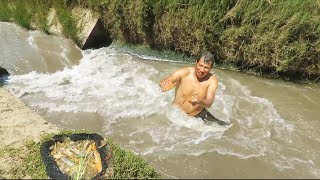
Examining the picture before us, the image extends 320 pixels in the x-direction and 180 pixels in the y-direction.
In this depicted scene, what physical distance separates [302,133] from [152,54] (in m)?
3.80

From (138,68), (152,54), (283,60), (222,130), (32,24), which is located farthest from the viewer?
(32,24)

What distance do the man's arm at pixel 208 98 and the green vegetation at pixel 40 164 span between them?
1324 mm

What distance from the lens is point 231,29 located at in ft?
25.4

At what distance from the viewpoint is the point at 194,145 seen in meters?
5.56

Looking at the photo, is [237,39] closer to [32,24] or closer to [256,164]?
[256,164]

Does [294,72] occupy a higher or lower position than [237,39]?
lower

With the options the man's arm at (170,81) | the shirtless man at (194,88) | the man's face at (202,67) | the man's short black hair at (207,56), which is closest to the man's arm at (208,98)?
the shirtless man at (194,88)

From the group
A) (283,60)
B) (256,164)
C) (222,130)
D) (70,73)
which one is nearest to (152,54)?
(70,73)

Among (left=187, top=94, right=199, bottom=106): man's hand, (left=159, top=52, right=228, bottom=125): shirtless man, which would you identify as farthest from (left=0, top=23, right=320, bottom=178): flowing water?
(left=187, top=94, right=199, bottom=106): man's hand

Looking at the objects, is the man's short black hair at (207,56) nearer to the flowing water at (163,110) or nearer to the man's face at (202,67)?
the man's face at (202,67)

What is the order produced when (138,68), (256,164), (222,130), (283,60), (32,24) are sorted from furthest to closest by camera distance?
(32,24) → (138,68) → (283,60) → (222,130) → (256,164)

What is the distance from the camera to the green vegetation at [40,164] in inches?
173

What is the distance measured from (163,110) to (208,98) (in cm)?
98

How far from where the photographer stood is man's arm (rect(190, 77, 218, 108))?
222 inches
